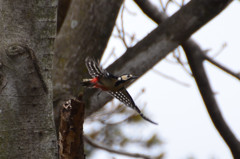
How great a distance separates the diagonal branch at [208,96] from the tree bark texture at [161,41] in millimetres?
475

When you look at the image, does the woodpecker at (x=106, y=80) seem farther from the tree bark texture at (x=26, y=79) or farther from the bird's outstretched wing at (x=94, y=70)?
the tree bark texture at (x=26, y=79)

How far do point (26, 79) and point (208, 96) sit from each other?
6.10 feet

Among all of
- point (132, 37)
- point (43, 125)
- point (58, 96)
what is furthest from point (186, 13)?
point (43, 125)

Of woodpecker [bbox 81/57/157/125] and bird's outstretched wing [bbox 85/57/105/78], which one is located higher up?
bird's outstretched wing [bbox 85/57/105/78]

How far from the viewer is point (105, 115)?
13.0 feet

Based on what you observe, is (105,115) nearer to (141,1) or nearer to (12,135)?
(141,1)

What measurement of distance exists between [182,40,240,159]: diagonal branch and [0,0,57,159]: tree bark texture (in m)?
1.71

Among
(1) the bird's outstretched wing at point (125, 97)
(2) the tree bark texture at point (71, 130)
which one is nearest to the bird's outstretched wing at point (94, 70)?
(1) the bird's outstretched wing at point (125, 97)

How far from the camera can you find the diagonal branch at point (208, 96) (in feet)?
10.1

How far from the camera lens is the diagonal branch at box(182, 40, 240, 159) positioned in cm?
308

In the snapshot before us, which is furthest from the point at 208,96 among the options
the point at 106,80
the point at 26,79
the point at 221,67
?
the point at 26,79

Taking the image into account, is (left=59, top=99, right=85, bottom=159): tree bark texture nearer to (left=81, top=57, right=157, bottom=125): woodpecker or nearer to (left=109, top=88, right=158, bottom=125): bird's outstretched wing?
(left=81, top=57, right=157, bottom=125): woodpecker

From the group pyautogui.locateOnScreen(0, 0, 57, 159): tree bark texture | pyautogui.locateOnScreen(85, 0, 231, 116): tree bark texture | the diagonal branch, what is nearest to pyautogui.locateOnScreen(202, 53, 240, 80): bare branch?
the diagonal branch

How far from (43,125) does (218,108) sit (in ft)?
5.86
